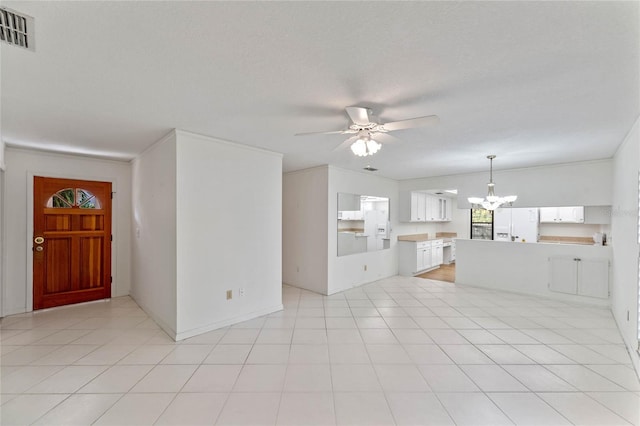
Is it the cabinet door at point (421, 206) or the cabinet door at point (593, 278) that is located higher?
the cabinet door at point (421, 206)

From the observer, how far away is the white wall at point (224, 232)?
3.22m

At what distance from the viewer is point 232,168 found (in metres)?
3.65

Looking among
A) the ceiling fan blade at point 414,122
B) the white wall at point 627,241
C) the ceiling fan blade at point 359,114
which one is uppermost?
the ceiling fan blade at point 359,114

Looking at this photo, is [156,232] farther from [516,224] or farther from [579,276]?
[516,224]

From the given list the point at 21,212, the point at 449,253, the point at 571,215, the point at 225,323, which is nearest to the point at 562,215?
the point at 571,215

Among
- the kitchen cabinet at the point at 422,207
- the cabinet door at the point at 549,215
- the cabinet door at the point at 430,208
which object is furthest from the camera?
the cabinet door at the point at 430,208

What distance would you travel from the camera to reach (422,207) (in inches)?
285

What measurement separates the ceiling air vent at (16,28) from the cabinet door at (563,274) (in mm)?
6949

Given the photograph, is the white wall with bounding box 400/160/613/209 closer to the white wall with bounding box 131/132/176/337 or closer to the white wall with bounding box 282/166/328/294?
the white wall with bounding box 282/166/328/294

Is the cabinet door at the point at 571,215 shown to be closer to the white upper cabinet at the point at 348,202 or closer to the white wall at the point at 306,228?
the white upper cabinet at the point at 348,202

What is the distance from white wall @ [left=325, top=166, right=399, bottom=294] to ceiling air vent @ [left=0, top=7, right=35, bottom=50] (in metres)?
4.08

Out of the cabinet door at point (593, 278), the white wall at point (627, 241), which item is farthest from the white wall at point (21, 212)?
the cabinet door at point (593, 278)

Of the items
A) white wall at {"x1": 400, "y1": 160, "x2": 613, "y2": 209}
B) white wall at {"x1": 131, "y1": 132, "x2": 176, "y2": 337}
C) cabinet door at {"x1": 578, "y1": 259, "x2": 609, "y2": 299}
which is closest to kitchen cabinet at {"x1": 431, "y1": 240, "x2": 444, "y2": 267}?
white wall at {"x1": 400, "y1": 160, "x2": 613, "y2": 209}

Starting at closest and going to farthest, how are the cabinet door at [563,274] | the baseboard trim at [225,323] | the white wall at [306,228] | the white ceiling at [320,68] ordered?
the white ceiling at [320,68] → the baseboard trim at [225,323] → the cabinet door at [563,274] → the white wall at [306,228]
